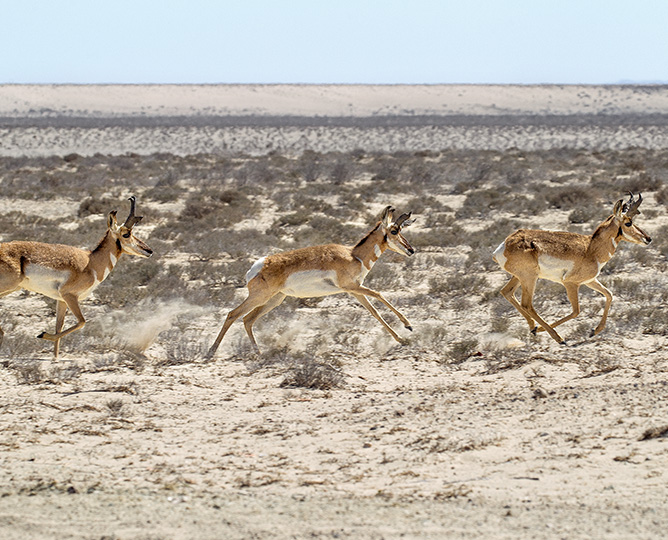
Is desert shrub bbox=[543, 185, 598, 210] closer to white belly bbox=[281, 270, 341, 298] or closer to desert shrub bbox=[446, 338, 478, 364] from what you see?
desert shrub bbox=[446, 338, 478, 364]

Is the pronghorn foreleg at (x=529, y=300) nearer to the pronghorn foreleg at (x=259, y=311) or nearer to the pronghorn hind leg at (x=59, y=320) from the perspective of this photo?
the pronghorn foreleg at (x=259, y=311)

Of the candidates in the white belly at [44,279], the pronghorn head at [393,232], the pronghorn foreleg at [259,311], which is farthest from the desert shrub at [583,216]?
the white belly at [44,279]

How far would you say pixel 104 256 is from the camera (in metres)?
9.65

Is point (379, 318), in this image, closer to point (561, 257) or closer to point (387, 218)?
point (387, 218)

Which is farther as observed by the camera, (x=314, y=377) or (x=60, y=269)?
(x=60, y=269)

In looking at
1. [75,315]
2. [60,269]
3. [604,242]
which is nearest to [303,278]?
[75,315]

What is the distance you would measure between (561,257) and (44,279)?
6002mm

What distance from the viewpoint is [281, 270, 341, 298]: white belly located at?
9.55 m

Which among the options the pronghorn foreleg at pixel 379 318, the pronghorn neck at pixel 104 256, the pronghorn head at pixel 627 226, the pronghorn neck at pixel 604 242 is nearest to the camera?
the pronghorn neck at pixel 104 256

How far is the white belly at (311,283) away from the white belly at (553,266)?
2.47 meters

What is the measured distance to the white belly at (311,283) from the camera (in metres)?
9.55

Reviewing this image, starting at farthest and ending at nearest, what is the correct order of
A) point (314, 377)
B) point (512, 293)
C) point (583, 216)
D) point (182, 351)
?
point (583, 216) → point (512, 293) → point (182, 351) → point (314, 377)

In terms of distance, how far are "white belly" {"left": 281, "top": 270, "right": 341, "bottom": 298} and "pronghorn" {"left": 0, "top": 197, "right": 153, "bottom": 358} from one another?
6.50 ft

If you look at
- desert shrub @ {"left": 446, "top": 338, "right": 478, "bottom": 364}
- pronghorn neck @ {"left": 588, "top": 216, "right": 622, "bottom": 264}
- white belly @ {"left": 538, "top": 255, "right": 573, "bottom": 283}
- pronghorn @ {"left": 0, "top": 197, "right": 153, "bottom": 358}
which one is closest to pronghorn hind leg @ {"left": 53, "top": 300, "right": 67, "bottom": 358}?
pronghorn @ {"left": 0, "top": 197, "right": 153, "bottom": 358}
